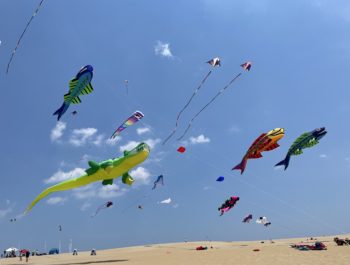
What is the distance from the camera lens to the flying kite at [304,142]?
837 inches

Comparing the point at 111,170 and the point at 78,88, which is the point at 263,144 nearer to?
the point at 111,170

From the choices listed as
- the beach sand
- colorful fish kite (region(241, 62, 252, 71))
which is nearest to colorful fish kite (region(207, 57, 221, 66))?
colorful fish kite (region(241, 62, 252, 71))

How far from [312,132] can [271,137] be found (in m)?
2.36

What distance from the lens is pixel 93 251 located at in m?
44.2

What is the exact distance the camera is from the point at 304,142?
21391 millimetres

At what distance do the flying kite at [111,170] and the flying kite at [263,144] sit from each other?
18.4ft

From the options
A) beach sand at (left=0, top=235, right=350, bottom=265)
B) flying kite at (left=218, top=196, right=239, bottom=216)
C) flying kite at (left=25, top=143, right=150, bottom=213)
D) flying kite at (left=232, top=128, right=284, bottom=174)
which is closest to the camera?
flying kite at (left=25, top=143, right=150, bottom=213)

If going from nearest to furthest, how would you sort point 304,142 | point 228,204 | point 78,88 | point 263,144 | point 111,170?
point 78,88
point 111,170
point 263,144
point 304,142
point 228,204

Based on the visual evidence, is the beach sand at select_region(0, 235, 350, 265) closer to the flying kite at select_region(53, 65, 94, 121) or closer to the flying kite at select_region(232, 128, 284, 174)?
the flying kite at select_region(232, 128, 284, 174)

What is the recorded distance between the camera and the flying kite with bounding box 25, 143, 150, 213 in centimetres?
1923

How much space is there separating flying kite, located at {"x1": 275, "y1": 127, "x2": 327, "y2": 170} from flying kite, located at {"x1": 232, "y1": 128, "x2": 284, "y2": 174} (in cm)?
101

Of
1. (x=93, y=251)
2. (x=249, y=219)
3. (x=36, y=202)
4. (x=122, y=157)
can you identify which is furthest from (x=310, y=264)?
(x=93, y=251)

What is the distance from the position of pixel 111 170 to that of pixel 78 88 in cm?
467

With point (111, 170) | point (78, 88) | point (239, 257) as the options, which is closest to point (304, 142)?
point (239, 257)
